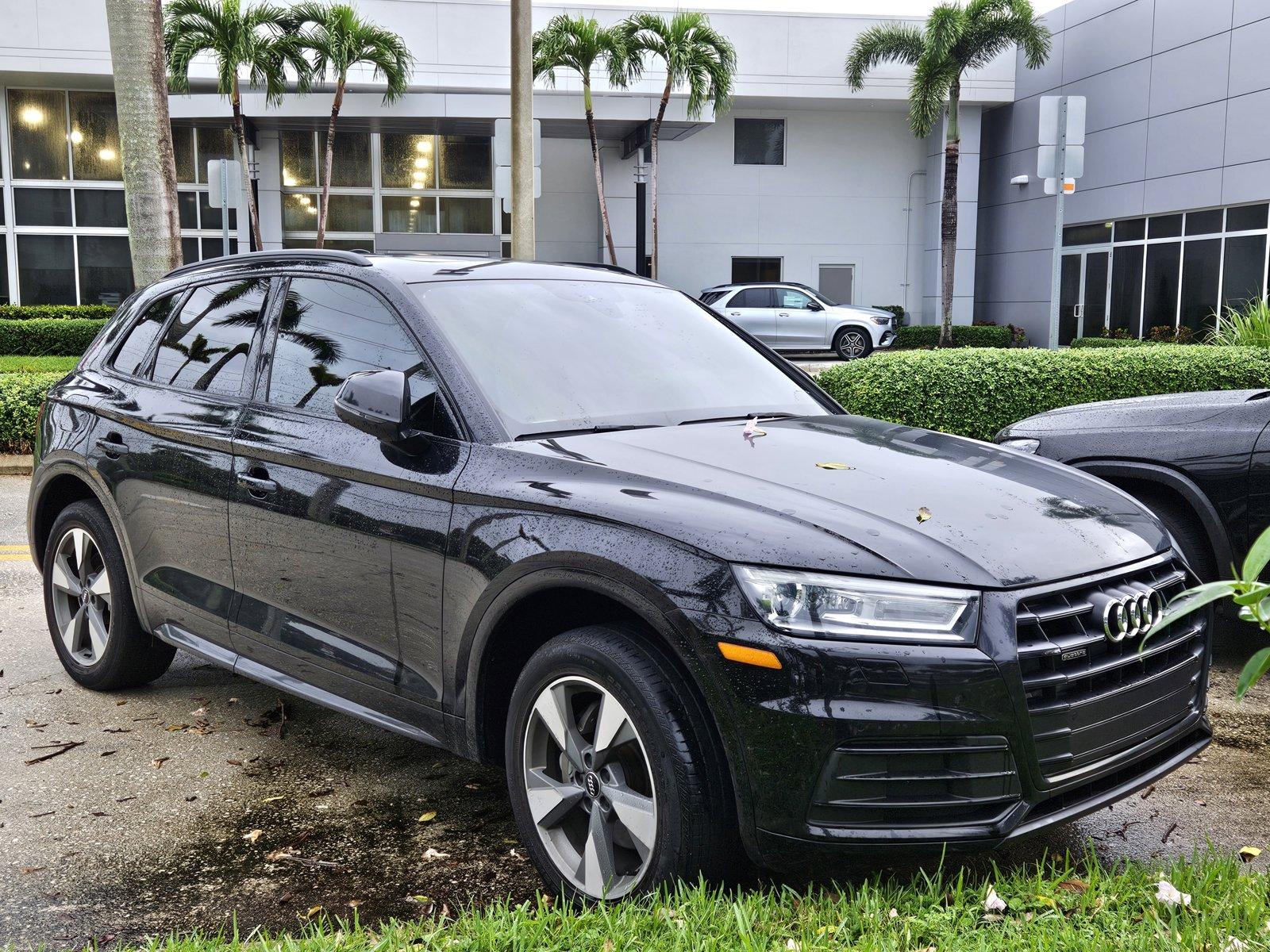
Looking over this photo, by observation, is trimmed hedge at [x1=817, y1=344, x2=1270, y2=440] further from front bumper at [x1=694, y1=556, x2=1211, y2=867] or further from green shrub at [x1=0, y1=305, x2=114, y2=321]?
green shrub at [x1=0, y1=305, x2=114, y2=321]

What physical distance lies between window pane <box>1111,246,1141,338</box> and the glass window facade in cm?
2

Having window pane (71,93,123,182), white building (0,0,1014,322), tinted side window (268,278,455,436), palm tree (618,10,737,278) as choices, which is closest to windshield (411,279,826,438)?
tinted side window (268,278,455,436)

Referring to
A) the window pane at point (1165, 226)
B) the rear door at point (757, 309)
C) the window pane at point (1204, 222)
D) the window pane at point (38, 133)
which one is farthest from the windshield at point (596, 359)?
the window pane at point (38, 133)

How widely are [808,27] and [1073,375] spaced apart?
25.5 m

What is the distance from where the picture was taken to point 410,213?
31.6 m

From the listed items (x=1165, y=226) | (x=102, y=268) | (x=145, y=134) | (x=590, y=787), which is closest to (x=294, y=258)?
(x=590, y=787)

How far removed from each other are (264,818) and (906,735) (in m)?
2.25

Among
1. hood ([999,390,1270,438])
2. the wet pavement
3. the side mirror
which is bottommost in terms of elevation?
the wet pavement

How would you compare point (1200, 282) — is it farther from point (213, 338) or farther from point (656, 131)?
point (213, 338)

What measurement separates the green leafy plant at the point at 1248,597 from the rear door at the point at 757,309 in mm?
25403

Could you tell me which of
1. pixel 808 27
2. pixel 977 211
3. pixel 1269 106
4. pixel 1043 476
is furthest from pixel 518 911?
pixel 977 211

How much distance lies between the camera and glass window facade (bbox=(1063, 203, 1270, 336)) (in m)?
25.2

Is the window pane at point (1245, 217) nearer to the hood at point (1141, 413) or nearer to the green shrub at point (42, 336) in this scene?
the hood at point (1141, 413)

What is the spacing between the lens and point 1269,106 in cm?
2427
